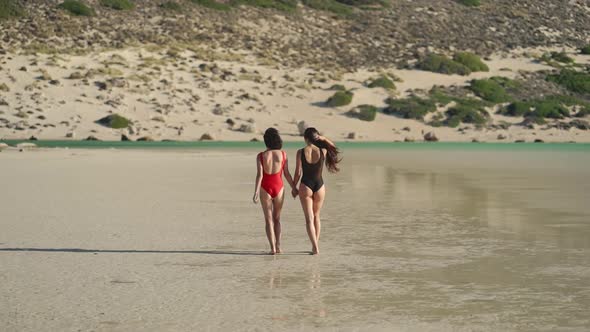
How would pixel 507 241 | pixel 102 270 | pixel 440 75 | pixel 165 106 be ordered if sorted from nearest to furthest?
pixel 102 270
pixel 507 241
pixel 165 106
pixel 440 75

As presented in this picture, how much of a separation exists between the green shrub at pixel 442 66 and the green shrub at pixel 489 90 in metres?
2.57

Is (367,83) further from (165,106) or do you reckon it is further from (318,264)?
(318,264)

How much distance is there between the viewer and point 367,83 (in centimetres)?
5900

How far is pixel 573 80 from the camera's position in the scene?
2486 inches

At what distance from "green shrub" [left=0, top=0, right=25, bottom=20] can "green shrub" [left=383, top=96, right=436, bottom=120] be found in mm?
26331

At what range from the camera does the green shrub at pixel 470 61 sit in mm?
65000

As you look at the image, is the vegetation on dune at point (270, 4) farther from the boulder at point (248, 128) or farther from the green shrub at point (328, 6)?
the boulder at point (248, 128)

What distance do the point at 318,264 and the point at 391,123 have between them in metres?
43.3

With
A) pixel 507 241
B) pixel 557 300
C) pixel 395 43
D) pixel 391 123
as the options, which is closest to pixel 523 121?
pixel 391 123

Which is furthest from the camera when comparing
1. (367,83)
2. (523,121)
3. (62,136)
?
(367,83)

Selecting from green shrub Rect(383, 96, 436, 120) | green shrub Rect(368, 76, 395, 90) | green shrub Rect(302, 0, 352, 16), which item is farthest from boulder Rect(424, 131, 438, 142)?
green shrub Rect(302, 0, 352, 16)

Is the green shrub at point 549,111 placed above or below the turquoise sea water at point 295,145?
above

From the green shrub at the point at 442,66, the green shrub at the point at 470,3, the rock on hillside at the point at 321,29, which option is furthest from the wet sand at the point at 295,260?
the green shrub at the point at 470,3

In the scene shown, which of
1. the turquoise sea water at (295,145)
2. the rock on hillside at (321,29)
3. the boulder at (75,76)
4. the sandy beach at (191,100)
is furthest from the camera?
the rock on hillside at (321,29)
